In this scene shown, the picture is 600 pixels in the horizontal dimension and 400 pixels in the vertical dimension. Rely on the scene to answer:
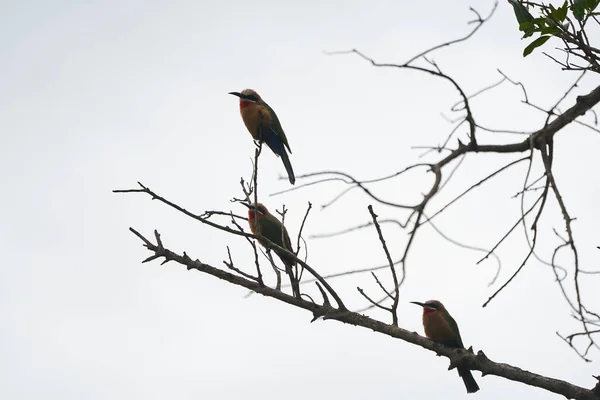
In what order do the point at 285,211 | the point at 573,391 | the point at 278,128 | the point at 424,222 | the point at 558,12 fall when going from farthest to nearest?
the point at 278,128, the point at 285,211, the point at 573,391, the point at 558,12, the point at 424,222

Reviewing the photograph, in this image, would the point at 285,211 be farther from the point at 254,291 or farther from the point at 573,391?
the point at 573,391

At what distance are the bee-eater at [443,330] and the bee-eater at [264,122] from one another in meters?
1.88

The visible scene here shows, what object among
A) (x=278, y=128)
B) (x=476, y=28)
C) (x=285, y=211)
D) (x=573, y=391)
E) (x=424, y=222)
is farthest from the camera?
(x=278, y=128)

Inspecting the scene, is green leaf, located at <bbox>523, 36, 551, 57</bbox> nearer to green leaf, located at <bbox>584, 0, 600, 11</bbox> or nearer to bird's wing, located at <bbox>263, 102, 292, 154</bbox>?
green leaf, located at <bbox>584, 0, 600, 11</bbox>

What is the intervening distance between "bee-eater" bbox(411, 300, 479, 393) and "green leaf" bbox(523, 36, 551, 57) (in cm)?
404

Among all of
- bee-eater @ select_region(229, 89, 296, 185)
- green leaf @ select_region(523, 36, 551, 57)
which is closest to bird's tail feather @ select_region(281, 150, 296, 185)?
bee-eater @ select_region(229, 89, 296, 185)

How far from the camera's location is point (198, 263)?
4.07 metres

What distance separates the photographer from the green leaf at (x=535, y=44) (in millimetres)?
Result: 2768

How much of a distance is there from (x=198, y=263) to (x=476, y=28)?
2.33 metres

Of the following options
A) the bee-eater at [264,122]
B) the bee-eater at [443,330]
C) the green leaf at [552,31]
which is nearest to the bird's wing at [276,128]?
the bee-eater at [264,122]

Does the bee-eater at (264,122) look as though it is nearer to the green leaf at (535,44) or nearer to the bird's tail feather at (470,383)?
the bird's tail feather at (470,383)

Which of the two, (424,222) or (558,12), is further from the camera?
(558,12)

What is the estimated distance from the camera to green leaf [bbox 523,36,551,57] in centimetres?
277

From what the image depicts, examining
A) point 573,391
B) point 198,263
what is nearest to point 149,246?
point 198,263
